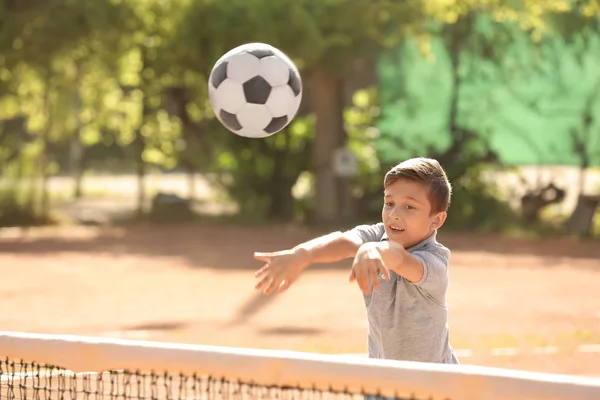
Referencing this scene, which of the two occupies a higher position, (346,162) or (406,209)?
(406,209)

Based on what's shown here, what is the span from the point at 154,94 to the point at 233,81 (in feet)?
58.6

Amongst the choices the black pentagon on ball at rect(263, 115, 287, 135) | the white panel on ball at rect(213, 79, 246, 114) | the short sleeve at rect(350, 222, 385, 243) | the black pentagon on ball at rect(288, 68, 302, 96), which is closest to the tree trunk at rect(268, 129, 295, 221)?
the black pentagon on ball at rect(288, 68, 302, 96)

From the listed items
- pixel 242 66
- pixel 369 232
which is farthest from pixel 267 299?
pixel 369 232

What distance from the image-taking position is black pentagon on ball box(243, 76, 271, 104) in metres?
6.38

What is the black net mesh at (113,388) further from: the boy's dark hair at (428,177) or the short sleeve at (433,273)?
the boy's dark hair at (428,177)

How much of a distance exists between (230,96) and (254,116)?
201mm

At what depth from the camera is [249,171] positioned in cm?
2345

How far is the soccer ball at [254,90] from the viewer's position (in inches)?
251

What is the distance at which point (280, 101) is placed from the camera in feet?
21.1

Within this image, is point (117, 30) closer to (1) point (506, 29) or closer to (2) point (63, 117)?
(2) point (63, 117)

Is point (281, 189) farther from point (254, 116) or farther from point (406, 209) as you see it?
point (406, 209)

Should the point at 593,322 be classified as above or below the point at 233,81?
below

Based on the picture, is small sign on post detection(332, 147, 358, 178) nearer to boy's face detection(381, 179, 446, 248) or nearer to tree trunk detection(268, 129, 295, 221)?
tree trunk detection(268, 129, 295, 221)

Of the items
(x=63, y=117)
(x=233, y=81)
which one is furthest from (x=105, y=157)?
(x=233, y=81)
